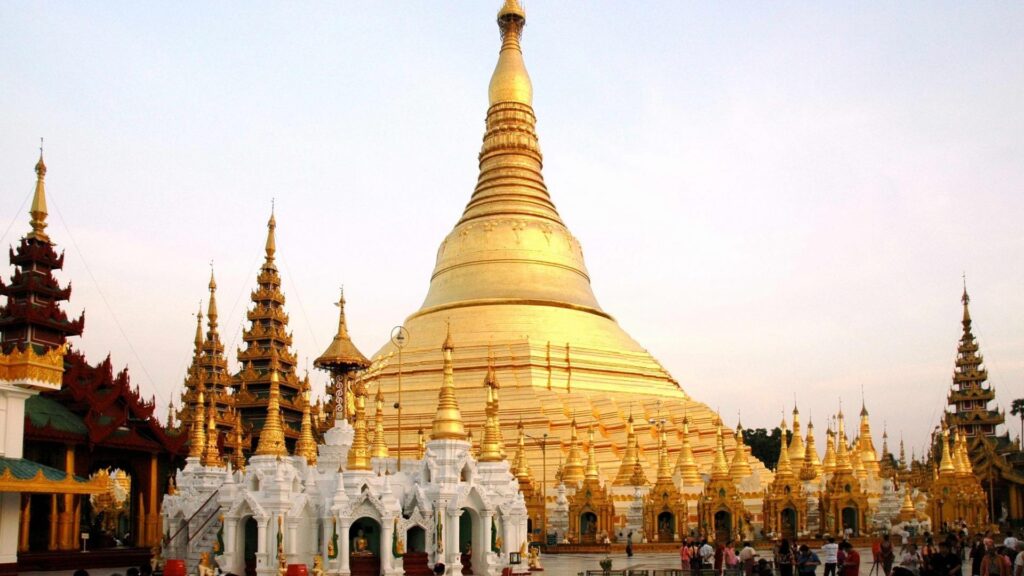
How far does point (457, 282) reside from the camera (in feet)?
164

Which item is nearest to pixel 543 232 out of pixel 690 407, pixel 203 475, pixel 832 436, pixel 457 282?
pixel 457 282

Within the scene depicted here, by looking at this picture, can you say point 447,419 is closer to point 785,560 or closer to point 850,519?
point 785,560

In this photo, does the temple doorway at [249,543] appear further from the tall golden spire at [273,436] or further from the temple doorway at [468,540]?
the temple doorway at [468,540]

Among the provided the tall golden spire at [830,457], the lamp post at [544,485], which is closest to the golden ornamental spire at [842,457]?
the tall golden spire at [830,457]

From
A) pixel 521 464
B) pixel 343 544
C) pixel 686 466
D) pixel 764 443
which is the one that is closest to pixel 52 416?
pixel 343 544

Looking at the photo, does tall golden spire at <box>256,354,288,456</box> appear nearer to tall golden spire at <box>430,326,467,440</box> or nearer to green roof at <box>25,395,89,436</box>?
tall golden spire at <box>430,326,467,440</box>

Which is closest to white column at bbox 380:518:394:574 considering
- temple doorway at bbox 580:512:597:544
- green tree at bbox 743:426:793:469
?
temple doorway at bbox 580:512:597:544

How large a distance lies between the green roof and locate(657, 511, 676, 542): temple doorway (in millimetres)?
17746

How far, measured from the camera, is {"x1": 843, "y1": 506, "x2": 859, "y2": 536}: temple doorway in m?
34.1

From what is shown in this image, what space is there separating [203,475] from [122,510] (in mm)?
24081

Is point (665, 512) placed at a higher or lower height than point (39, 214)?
lower

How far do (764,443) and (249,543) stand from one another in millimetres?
55997

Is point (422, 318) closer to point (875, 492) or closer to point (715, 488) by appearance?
point (715, 488)

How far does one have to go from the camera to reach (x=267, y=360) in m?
42.4
